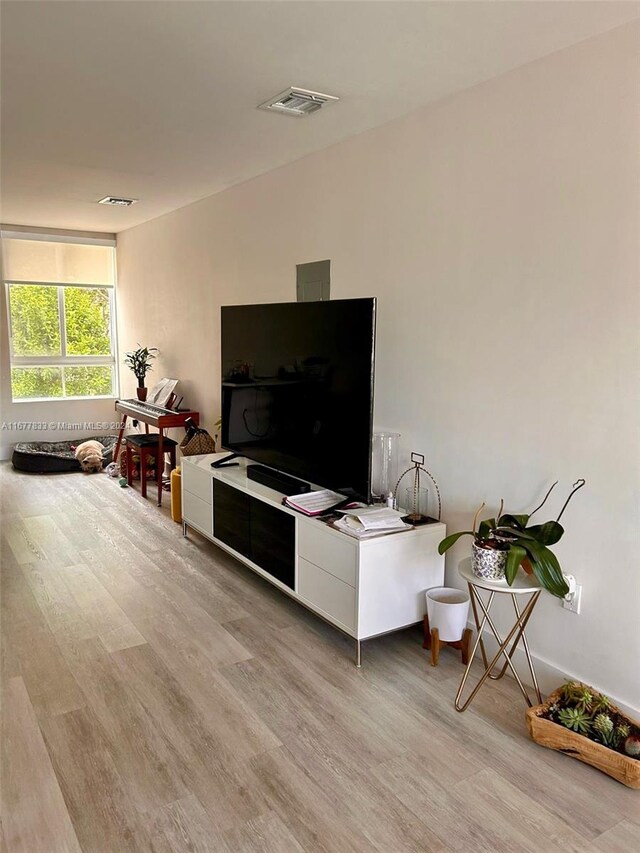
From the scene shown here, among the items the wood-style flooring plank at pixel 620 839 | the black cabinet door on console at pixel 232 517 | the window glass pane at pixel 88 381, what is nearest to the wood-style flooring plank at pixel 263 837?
the wood-style flooring plank at pixel 620 839

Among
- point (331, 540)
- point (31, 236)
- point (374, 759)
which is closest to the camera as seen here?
point (374, 759)

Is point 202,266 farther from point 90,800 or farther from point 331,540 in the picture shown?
point 90,800

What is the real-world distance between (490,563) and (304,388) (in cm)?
135

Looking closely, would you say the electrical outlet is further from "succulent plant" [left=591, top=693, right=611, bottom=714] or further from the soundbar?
the soundbar

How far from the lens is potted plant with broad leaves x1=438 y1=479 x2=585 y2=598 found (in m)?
2.21

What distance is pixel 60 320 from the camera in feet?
23.1

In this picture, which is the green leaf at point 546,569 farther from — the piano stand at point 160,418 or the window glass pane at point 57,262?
the window glass pane at point 57,262

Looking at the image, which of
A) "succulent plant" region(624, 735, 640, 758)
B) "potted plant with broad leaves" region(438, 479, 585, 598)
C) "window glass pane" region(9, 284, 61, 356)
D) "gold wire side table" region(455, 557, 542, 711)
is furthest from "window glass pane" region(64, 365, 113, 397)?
"succulent plant" region(624, 735, 640, 758)

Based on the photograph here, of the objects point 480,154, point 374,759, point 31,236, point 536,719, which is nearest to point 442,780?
point 374,759

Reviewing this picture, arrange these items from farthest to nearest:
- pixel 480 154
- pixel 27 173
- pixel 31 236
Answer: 1. pixel 31 236
2. pixel 27 173
3. pixel 480 154

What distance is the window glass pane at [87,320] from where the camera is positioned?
279 inches

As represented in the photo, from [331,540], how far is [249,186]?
2656mm

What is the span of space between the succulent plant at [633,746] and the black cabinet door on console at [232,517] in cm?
205

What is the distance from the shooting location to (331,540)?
284cm
